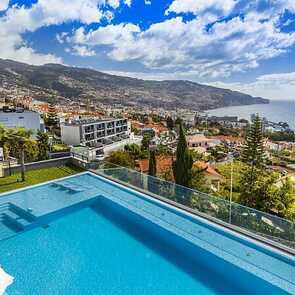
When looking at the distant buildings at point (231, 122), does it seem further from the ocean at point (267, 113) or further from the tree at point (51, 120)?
the tree at point (51, 120)

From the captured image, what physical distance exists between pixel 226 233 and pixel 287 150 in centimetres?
5645

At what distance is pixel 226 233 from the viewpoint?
6.45 meters

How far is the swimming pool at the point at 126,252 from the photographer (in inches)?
207

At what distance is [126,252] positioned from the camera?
649 cm

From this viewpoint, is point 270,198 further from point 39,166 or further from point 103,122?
point 103,122

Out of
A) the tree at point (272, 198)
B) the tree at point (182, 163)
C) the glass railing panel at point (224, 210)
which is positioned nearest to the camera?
the glass railing panel at point (224, 210)

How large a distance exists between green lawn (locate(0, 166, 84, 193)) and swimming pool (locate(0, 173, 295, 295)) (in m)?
1.17

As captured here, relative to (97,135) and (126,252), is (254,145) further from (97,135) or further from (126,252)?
(97,135)

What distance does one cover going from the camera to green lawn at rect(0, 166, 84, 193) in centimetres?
1016

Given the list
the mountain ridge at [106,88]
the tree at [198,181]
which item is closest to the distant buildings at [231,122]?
the mountain ridge at [106,88]

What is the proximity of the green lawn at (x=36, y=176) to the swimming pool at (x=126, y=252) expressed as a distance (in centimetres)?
117

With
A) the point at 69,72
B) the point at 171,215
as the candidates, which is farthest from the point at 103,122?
the point at 69,72

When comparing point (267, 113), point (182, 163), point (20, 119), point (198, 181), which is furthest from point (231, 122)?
point (182, 163)

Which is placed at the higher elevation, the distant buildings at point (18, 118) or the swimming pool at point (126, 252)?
the distant buildings at point (18, 118)
